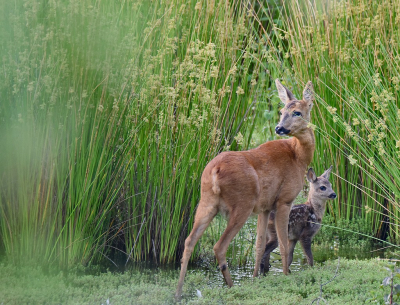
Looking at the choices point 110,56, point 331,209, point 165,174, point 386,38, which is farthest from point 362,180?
point 110,56

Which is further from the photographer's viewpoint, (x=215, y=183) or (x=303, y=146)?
(x=303, y=146)

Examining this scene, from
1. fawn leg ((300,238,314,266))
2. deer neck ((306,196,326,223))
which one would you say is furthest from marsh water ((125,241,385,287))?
deer neck ((306,196,326,223))

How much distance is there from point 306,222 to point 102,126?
2.14m

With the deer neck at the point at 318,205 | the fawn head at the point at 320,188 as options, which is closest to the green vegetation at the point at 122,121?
the fawn head at the point at 320,188

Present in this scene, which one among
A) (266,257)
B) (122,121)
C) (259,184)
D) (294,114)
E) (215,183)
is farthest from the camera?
(266,257)

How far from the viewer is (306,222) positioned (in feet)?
18.8

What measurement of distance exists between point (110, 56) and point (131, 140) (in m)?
0.85

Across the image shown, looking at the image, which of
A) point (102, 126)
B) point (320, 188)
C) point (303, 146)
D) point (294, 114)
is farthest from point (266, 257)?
point (102, 126)

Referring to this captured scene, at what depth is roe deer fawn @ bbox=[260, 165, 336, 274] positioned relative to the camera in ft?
18.1

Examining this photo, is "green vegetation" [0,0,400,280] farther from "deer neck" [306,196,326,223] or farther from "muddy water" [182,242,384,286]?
"deer neck" [306,196,326,223]

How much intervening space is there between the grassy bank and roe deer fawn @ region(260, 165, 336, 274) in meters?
0.55

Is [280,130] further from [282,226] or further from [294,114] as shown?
[282,226]

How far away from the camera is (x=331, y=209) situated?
266 inches

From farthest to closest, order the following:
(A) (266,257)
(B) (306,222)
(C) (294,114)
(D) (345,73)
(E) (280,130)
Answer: (D) (345,73), (B) (306,222), (A) (266,257), (C) (294,114), (E) (280,130)
